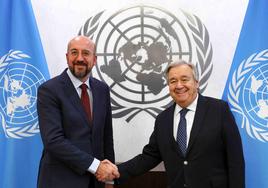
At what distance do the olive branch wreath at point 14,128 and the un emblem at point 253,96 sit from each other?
157cm

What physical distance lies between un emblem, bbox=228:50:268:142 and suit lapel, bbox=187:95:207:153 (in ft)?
2.18

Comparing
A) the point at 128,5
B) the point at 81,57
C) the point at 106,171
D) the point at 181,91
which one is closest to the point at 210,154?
the point at 181,91

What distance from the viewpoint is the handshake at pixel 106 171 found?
2379mm

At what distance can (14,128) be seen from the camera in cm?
294

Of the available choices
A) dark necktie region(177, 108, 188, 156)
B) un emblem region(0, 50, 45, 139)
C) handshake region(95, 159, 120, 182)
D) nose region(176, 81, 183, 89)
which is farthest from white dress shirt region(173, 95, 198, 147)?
un emblem region(0, 50, 45, 139)

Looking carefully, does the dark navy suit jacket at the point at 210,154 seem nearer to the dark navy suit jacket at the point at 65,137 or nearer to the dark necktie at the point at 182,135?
the dark necktie at the point at 182,135

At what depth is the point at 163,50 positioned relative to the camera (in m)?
3.04

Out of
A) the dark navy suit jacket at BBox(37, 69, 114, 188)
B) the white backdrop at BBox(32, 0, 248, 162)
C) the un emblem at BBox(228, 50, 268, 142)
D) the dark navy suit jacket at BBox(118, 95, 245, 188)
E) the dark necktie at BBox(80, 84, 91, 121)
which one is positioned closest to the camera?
the dark navy suit jacket at BBox(118, 95, 245, 188)

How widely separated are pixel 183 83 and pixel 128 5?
1.08 meters

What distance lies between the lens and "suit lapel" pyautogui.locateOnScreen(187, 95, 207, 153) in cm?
222

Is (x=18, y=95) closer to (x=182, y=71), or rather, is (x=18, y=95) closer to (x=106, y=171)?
(x=106, y=171)

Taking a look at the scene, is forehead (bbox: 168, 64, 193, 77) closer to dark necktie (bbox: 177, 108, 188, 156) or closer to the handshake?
dark necktie (bbox: 177, 108, 188, 156)

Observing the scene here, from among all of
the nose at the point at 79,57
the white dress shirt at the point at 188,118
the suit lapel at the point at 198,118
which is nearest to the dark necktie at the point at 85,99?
the nose at the point at 79,57

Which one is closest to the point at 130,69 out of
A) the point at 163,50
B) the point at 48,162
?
the point at 163,50
